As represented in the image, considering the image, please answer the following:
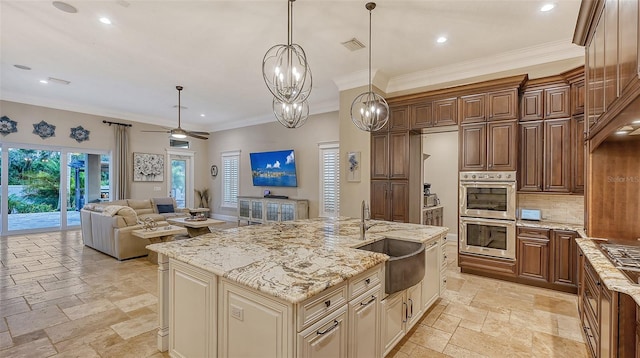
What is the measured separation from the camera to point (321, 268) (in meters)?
1.76

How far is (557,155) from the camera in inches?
154

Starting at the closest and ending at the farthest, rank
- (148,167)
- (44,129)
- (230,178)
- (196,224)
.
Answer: (196,224) → (44,129) → (148,167) → (230,178)

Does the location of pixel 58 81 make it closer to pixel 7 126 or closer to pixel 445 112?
pixel 7 126

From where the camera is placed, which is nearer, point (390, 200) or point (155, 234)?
point (155, 234)

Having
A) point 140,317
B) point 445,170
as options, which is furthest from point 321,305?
point 445,170

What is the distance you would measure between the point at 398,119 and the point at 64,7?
468cm

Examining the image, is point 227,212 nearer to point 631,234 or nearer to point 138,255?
point 138,255

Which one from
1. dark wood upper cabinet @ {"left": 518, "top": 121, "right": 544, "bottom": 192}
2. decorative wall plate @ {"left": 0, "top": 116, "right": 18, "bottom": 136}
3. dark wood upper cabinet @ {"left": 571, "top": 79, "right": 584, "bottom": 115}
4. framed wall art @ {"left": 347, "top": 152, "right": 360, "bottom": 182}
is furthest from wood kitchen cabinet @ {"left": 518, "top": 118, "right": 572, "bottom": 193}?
decorative wall plate @ {"left": 0, "top": 116, "right": 18, "bottom": 136}

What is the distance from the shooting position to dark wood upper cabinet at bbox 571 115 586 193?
3.73 meters

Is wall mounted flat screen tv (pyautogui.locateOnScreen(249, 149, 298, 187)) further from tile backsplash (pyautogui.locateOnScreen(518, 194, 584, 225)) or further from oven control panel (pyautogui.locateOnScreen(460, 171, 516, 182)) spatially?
tile backsplash (pyautogui.locateOnScreen(518, 194, 584, 225))

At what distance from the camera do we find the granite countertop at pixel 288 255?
60.3 inches

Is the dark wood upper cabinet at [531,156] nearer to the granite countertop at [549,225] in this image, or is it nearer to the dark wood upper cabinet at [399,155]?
the granite countertop at [549,225]

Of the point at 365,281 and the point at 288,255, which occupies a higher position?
the point at 288,255

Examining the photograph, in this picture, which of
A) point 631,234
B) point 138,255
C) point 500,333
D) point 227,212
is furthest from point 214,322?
point 227,212
